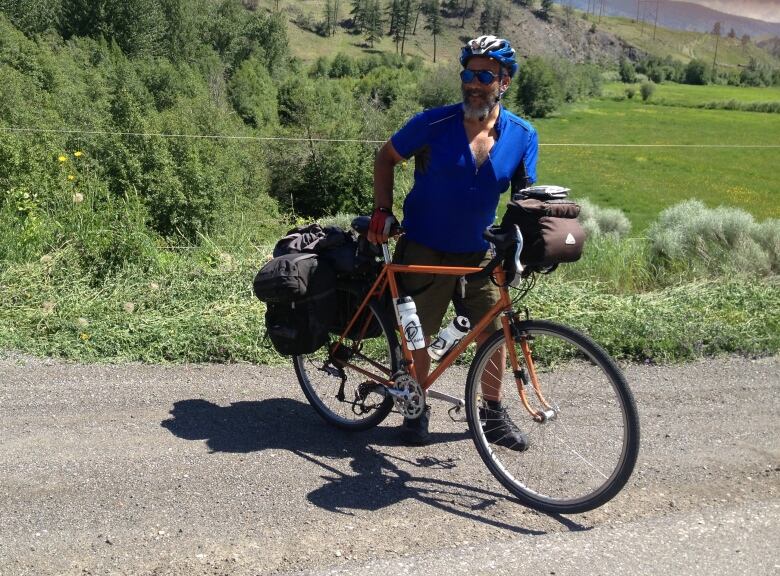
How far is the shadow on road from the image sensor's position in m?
3.86

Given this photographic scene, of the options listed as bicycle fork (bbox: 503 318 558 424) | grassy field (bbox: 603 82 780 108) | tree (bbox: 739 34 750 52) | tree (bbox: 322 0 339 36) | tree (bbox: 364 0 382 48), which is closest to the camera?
bicycle fork (bbox: 503 318 558 424)

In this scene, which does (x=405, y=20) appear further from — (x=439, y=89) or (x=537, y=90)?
(x=439, y=89)

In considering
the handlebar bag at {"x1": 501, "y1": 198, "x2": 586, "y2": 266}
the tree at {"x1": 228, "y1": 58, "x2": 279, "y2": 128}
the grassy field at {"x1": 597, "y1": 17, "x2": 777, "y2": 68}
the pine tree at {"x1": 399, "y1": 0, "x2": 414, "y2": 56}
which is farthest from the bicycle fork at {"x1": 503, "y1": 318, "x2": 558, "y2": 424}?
the pine tree at {"x1": 399, "y1": 0, "x2": 414, "y2": 56}

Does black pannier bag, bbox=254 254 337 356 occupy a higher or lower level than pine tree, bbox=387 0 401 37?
lower

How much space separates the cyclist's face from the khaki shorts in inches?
31.2

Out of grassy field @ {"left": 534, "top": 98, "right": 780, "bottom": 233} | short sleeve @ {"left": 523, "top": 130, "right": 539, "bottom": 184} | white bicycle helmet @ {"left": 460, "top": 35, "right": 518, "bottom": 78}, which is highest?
white bicycle helmet @ {"left": 460, "top": 35, "right": 518, "bottom": 78}

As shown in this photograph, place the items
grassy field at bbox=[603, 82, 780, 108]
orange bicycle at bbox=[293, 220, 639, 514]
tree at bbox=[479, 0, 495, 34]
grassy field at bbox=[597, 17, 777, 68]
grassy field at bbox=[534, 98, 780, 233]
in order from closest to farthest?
orange bicycle at bbox=[293, 220, 639, 514] < grassy field at bbox=[534, 98, 780, 233] < grassy field at bbox=[603, 82, 780, 108] < grassy field at bbox=[597, 17, 777, 68] < tree at bbox=[479, 0, 495, 34]

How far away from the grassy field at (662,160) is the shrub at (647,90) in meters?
16.1

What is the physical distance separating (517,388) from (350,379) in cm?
122

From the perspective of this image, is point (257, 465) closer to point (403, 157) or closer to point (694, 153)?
point (403, 157)

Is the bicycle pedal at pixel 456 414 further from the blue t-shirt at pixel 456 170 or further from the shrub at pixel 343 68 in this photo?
the shrub at pixel 343 68

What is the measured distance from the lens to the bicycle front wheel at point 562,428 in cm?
369

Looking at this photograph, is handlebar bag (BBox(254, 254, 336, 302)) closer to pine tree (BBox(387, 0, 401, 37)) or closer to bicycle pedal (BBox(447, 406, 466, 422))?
bicycle pedal (BBox(447, 406, 466, 422))

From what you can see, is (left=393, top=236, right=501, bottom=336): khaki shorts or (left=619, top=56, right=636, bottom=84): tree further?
(left=619, top=56, right=636, bottom=84): tree
